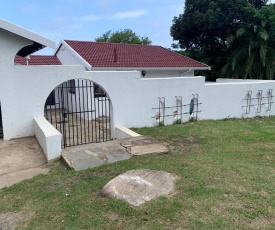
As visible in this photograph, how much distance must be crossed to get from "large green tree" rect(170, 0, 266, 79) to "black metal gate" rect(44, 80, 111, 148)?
35.5ft

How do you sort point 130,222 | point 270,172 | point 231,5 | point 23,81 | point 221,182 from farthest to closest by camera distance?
point 231,5
point 23,81
point 270,172
point 221,182
point 130,222

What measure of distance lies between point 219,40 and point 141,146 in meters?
16.7

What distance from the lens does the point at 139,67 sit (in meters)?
13.4

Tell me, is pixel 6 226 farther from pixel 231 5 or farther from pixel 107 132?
pixel 231 5

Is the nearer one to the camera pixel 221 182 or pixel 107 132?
pixel 221 182

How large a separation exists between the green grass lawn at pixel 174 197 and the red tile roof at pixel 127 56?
7.76m

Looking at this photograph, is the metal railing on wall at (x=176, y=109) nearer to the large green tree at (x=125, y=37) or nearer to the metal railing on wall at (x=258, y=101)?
the metal railing on wall at (x=258, y=101)

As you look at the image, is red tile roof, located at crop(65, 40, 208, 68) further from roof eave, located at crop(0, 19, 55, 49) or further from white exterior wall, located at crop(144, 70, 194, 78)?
roof eave, located at crop(0, 19, 55, 49)

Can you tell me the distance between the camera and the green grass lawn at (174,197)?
134 inches

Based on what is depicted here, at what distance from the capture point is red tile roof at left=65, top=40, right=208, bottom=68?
13184mm

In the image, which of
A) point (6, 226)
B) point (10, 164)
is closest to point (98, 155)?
point (10, 164)

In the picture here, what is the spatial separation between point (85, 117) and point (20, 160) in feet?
19.1

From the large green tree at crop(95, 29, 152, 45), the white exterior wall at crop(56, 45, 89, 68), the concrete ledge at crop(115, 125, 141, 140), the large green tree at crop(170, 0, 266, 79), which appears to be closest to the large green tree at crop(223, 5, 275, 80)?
the large green tree at crop(170, 0, 266, 79)

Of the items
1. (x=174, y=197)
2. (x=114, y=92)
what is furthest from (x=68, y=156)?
(x=114, y=92)
